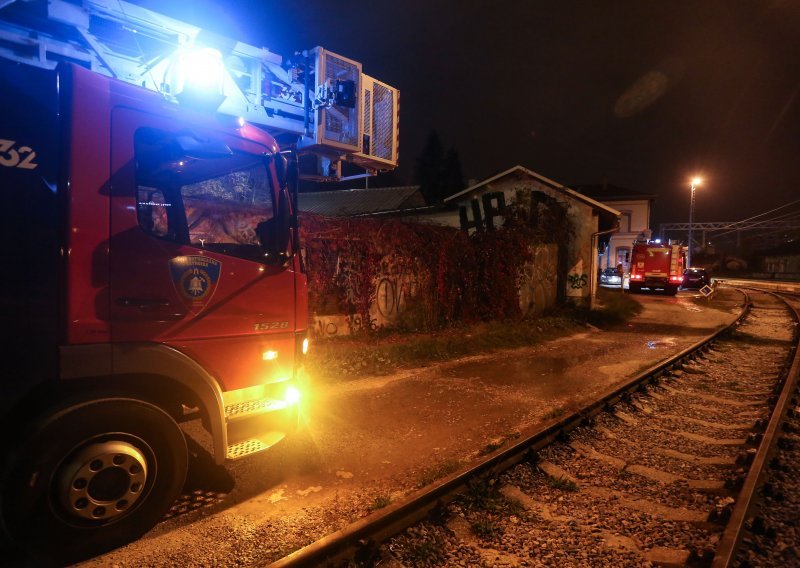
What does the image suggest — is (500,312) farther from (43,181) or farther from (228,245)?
(43,181)

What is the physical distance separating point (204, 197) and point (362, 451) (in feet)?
9.48

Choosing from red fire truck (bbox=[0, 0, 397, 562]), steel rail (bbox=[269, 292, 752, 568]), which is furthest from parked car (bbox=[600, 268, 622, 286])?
red fire truck (bbox=[0, 0, 397, 562])

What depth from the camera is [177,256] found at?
10.9 ft

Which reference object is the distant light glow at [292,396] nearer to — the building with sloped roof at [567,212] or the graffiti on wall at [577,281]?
the building with sloped roof at [567,212]

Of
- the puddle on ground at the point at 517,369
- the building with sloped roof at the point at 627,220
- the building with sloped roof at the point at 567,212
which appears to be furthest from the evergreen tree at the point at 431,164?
the puddle on ground at the point at 517,369

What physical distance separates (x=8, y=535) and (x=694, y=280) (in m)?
37.1

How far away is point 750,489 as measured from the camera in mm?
3916

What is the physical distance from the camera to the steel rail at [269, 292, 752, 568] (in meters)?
3.00

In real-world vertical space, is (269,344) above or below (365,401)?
above

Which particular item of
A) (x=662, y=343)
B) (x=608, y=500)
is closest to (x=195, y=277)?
(x=608, y=500)

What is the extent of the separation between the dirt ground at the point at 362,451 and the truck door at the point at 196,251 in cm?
103

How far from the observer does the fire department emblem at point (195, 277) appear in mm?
3336

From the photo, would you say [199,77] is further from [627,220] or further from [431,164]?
[431,164]

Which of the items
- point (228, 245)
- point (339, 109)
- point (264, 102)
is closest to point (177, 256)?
point (228, 245)
